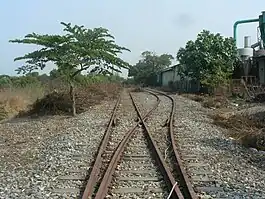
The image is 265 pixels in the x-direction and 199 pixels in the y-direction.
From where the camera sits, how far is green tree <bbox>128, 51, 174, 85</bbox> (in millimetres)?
81219

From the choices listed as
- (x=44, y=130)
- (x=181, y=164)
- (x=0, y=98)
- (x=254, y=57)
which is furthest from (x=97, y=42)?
(x=254, y=57)

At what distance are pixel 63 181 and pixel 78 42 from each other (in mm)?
11193

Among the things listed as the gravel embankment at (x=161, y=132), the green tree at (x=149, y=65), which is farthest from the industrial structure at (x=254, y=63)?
the green tree at (x=149, y=65)

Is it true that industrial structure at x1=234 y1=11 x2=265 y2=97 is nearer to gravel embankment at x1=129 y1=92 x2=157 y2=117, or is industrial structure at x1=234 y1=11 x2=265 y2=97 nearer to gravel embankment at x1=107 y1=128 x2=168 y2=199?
gravel embankment at x1=129 y1=92 x2=157 y2=117

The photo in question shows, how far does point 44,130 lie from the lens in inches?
565

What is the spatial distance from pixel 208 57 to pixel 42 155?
29768mm

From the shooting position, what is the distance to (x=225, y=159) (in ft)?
28.9

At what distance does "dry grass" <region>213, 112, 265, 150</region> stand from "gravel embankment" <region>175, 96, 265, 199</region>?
33cm

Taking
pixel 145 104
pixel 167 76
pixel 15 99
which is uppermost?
pixel 167 76

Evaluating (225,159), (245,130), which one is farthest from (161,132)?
(225,159)

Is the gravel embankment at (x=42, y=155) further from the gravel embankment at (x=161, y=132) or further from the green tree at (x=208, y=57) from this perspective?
the green tree at (x=208, y=57)

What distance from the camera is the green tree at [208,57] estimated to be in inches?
1433

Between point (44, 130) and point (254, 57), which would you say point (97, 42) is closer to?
point (44, 130)

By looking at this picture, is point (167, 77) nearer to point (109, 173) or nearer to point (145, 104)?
point (145, 104)
